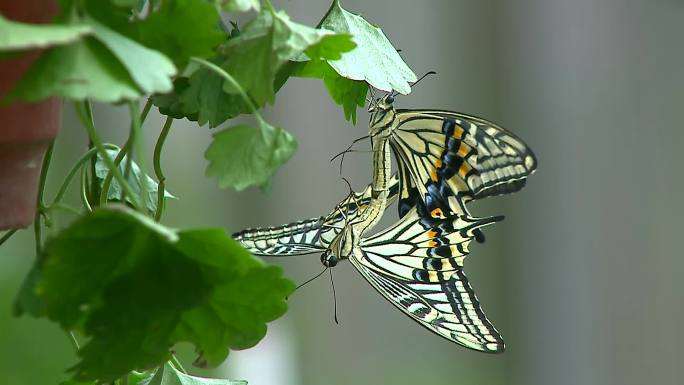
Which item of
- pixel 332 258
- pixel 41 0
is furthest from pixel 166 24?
pixel 332 258

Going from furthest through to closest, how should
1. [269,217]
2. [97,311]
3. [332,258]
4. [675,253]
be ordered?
1. [269,217]
2. [675,253]
3. [332,258]
4. [97,311]

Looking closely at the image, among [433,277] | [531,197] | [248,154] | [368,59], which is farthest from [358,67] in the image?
[531,197]

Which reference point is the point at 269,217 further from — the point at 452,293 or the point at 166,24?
the point at 166,24

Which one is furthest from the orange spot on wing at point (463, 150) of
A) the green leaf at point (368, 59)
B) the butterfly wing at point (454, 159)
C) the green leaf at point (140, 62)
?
the green leaf at point (140, 62)

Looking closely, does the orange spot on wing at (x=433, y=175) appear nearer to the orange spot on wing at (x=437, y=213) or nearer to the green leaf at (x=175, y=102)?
the orange spot on wing at (x=437, y=213)

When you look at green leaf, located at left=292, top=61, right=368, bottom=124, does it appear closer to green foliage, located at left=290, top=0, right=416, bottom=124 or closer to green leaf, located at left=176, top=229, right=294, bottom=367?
green foliage, located at left=290, top=0, right=416, bottom=124

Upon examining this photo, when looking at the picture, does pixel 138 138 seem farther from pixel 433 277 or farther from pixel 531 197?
pixel 531 197
